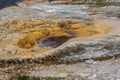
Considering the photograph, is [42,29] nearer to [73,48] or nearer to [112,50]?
[73,48]

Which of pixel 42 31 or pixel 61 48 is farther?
pixel 42 31

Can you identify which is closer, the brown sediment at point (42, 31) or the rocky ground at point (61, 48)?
the rocky ground at point (61, 48)

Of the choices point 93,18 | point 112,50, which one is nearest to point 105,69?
point 112,50

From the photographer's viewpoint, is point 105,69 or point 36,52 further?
point 36,52

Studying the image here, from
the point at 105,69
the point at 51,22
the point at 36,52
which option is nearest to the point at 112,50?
the point at 105,69

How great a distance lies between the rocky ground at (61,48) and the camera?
38.0 ft

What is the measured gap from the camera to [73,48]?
13375 millimetres

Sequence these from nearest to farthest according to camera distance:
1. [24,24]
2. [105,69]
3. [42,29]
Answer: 1. [105,69]
2. [42,29]
3. [24,24]

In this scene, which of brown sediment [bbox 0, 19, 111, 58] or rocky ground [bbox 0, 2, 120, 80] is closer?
rocky ground [bbox 0, 2, 120, 80]

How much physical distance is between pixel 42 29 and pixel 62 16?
4.74 metres

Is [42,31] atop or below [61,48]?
below

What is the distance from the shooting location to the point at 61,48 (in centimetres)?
1339

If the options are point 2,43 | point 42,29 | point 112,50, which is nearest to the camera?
point 112,50

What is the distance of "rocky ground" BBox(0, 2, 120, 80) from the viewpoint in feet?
38.0
